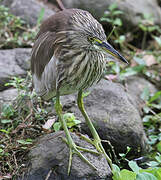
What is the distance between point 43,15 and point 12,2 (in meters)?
0.49

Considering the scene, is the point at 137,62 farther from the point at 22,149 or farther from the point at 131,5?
the point at 22,149

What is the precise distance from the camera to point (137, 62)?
4.35m

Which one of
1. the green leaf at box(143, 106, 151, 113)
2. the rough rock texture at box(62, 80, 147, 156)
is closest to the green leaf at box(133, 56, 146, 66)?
the green leaf at box(143, 106, 151, 113)

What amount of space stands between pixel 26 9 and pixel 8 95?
1582mm

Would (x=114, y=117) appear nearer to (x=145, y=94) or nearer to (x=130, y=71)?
(x=145, y=94)

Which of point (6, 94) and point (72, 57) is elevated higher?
point (72, 57)

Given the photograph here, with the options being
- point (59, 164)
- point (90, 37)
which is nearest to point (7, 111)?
point (59, 164)

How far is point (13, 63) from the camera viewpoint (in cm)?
380

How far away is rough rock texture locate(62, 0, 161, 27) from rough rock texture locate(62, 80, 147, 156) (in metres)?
1.61

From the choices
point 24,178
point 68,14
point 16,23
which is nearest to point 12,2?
point 16,23

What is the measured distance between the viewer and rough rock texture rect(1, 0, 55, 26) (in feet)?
15.0

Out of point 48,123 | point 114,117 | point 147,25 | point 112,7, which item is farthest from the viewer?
point 147,25

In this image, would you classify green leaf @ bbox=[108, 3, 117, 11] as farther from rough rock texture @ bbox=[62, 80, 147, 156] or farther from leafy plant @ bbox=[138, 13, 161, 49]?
rough rock texture @ bbox=[62, 80, 147, 156]

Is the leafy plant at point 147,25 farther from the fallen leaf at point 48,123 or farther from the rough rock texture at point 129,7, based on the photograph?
the fallen leaf at point 48,123
